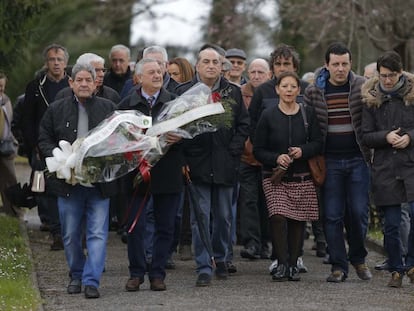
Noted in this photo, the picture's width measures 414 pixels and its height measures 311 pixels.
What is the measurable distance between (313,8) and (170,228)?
48.3 feet

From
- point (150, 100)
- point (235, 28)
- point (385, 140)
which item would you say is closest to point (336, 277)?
point (385, 140)

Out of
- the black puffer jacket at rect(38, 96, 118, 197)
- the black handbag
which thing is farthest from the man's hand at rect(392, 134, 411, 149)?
the black handbag

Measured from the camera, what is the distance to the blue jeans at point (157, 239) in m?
11.6

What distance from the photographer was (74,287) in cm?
1154

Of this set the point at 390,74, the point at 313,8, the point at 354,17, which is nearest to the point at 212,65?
the point at 390,74

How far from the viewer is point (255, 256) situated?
14.5 metres

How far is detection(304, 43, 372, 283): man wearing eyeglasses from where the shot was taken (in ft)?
40.6

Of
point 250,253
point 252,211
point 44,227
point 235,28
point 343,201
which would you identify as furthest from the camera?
point 235,28

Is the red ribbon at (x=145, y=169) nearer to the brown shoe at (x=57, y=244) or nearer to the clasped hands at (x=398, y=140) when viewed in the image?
the clasped hands at (x=398, y=140)

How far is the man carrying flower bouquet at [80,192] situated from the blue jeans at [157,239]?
0.95 ft

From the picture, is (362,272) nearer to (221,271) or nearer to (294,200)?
(294,200)

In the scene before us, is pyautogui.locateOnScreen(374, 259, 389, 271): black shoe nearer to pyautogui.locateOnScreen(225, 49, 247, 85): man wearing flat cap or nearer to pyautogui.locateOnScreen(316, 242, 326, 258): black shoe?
pyautogui.locateOnScreen(316, 242, 326, 258): black shoe

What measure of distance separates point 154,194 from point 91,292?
105 cm

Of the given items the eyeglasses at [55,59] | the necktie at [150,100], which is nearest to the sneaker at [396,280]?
the necktie at [150,100]
